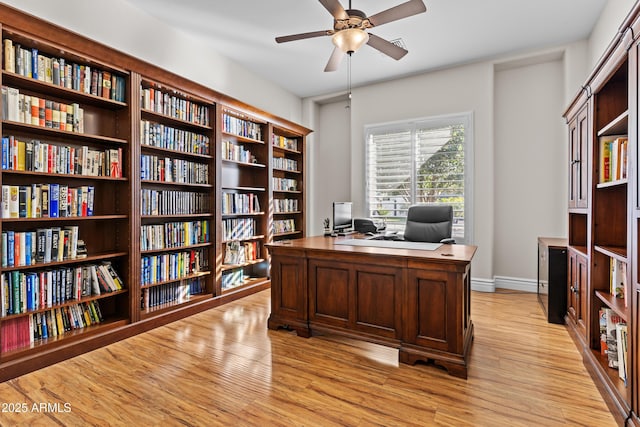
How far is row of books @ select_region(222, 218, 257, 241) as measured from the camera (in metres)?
4.00

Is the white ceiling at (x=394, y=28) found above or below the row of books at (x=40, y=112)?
above

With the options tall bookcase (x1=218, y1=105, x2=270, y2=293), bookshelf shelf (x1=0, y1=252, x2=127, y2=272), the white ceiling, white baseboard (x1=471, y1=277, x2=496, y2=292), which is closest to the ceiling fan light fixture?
the white ceiling

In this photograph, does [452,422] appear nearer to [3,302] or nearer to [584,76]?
[3,302]

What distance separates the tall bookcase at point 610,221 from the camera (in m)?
1.58

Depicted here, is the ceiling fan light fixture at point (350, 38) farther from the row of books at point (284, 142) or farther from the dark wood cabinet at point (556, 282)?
the dark wood cabinet at point (556, 282)

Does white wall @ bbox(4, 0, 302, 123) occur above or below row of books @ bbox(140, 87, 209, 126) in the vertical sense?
above

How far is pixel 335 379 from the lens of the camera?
2.13m

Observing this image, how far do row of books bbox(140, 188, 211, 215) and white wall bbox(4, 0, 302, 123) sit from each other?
133 centimetres

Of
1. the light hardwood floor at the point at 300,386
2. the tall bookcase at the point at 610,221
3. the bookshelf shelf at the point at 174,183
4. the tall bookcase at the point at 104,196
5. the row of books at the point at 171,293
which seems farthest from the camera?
the row of books at the point at 171,293

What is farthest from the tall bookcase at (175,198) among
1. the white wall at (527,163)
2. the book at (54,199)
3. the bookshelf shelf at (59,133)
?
the white wall at (527,163)

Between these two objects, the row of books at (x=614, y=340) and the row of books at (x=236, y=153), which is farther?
the row of books at (x=236, y=153)

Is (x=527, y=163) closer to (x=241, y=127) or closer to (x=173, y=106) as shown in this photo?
(x=241, y=127)

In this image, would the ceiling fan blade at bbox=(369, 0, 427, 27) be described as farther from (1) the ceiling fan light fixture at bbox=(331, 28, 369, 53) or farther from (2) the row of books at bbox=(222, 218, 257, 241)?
(2) the row of books at bbox=(222, 218, 257, 241)

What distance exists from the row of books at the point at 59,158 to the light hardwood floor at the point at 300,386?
1.44 m
